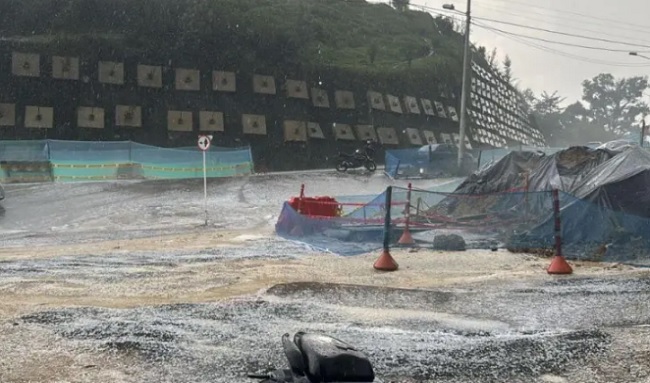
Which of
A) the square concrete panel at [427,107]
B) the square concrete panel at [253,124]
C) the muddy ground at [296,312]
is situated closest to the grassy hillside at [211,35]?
the square concrete panel at [427,107]

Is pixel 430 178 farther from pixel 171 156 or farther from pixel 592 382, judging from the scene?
pixel 592 382

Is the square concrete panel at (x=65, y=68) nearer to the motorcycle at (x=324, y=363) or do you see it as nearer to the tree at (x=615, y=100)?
the motorcycle at (x=324, y=363)

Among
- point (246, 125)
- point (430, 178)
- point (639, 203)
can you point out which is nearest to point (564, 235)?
point (639, 203)

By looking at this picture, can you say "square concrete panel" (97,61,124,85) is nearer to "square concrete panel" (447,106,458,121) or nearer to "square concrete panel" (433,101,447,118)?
"square concrete panel" (433,101,447,118)

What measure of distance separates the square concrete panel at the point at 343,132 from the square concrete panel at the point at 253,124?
4.90 meters

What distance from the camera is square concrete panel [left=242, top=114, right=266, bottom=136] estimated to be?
4314 centimetres

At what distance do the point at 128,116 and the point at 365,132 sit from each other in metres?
15.3

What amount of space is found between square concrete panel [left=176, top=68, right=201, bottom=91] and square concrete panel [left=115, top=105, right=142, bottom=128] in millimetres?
3171

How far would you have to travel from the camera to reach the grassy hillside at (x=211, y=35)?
43.1 m

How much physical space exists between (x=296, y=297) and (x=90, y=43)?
37505 mm

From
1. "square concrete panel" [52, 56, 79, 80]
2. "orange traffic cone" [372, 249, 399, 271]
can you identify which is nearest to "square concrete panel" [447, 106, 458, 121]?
"square concrete panel" [52, 56, 79, 80]

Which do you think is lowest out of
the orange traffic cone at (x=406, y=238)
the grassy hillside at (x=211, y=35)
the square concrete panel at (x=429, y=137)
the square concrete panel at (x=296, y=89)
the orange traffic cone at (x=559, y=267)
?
the orange traffic cone at (x=406, y=238)

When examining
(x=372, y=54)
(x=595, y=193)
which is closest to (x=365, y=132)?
(x=372, y=54)

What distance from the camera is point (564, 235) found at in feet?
41.9
